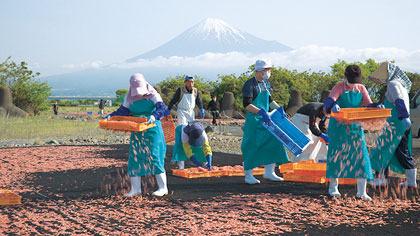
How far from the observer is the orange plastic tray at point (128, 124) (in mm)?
7055

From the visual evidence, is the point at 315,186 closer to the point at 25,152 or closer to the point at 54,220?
the point at 54,220

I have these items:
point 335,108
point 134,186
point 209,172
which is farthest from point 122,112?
point 335,108

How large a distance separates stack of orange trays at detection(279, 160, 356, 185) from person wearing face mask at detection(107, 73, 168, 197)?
2445 millimetres

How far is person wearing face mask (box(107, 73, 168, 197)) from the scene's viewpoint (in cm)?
742

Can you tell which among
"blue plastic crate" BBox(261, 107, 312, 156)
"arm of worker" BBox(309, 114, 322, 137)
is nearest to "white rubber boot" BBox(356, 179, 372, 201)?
"blue plastic crate" BBox(261, 107, 312, 156)

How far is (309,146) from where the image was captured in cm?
949

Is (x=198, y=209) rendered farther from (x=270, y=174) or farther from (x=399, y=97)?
(x=399, y=97)

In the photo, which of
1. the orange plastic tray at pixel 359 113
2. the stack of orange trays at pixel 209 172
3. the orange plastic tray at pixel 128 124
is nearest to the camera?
the orange plastic tray at pixel 359 113

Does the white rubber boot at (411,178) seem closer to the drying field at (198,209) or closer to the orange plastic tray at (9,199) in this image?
the drying field at (198,209)

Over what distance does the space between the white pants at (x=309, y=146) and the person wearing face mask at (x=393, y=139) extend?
1358mm

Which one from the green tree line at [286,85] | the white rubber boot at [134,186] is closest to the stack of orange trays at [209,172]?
the white rubber boot at [134,186]

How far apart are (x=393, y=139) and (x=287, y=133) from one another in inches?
67.6

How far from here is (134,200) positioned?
723 cm

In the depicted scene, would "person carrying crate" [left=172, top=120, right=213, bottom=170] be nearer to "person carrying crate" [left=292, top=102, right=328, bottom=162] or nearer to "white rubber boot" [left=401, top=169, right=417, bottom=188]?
"person carrying crate" [left=292, top=102, right=328, bottom=162]
